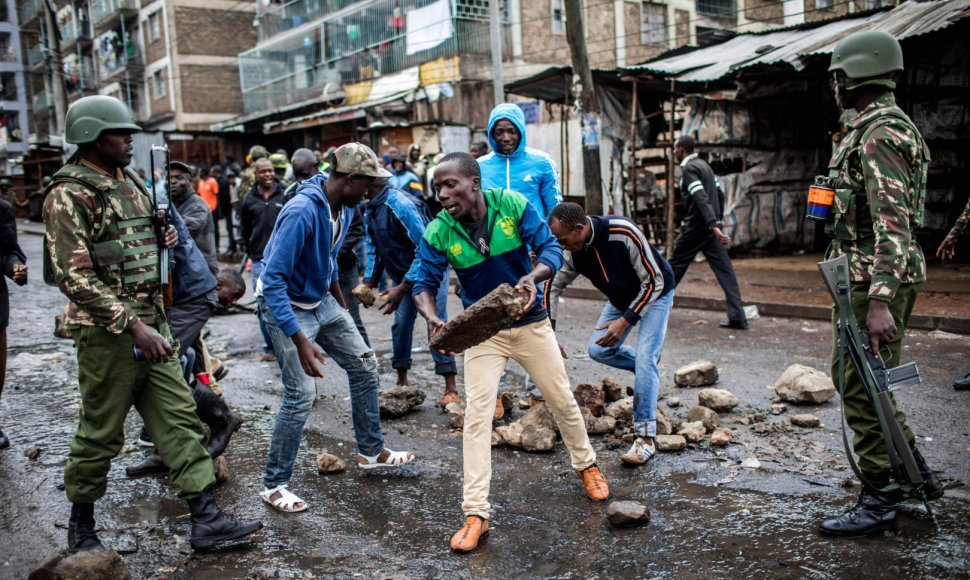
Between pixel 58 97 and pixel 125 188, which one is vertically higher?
pixel 58 97

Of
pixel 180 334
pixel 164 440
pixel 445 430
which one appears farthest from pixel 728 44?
pixel 164 440

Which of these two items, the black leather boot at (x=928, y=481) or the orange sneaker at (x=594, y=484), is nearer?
the black leather boot at (x=928, y=481)

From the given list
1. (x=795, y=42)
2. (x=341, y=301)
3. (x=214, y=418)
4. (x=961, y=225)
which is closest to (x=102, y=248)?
(x=341, y=301)

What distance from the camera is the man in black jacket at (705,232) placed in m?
7.62

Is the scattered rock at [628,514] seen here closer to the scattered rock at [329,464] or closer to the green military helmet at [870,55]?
the scattered rock at [329,464]

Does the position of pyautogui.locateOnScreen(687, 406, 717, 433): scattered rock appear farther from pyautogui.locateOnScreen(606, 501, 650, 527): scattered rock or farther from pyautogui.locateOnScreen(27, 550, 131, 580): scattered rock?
pyautogui.locateOnScreen(27, 550, 131, 580): scattered rock

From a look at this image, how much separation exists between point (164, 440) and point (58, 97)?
25124 mm

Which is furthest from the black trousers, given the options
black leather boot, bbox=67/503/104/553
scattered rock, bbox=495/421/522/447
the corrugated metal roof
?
black leather boot, bbox=67/503/104/553

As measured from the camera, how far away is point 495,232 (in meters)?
3.52

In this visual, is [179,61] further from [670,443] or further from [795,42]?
[670,443]

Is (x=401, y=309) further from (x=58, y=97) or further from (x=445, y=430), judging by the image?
(x=58, y=97)

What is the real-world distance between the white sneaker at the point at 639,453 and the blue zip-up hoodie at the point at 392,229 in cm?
220

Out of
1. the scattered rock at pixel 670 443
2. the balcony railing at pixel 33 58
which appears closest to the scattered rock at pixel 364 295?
the scattered rock at pixel 670 443

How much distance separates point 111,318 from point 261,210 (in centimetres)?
462
